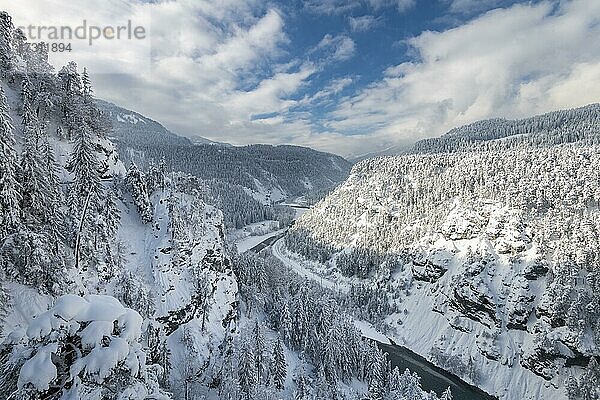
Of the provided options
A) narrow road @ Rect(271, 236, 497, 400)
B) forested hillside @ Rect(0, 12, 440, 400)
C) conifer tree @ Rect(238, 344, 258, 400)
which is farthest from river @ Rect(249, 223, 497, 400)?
conifer tree @ Rect(238, 344, 258, 400)

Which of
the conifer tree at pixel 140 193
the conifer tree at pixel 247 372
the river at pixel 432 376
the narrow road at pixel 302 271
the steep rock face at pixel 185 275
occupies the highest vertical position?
the conifer tree at pixel 140 193

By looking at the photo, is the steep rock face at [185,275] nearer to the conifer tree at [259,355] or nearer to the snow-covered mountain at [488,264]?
the conifer tree at [259,355]

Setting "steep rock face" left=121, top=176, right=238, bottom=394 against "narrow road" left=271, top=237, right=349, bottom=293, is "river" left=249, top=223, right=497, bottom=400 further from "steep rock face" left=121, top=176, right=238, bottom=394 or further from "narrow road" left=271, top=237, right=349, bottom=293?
"steep rock face" left=121, top=176, right=238, bottom=394

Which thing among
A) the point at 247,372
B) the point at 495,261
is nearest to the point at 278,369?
the point at 247,372

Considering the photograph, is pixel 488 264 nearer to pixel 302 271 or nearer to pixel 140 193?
pixel 302 271

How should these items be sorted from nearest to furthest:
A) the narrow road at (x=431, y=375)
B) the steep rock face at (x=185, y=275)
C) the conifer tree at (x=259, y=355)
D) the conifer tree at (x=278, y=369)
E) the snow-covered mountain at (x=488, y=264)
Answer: the steep rock face at (x=185, y=275)
the conifer tree at (x=259, y=355)
the conifer tree at (x=278, y=369)
the narrow road at (x=431, y=375)
the snow-covered mountain at (x=488, y=264)

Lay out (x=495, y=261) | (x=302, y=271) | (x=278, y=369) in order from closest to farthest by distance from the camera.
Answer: (x=278, y=369)
(x=495, y=261)
(x=302, y=271)

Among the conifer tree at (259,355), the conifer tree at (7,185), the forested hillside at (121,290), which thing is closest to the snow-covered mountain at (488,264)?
the forested hillside at (121,290)

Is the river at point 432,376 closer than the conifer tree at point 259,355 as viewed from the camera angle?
No

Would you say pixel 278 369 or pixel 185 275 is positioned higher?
pixel 185 275

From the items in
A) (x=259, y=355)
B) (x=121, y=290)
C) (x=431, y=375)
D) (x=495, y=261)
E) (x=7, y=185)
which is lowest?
(x=431, y=375)
